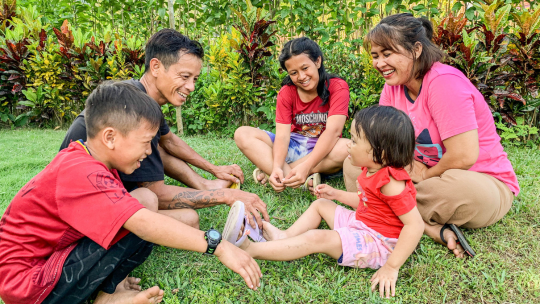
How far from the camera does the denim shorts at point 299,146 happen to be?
3.46 metres

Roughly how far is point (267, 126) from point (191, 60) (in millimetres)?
2518

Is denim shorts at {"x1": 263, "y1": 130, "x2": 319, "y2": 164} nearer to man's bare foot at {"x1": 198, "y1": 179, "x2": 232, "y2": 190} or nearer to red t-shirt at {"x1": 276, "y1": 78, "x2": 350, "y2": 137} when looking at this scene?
red t-shirt at {"x1": 276, "y1": 78, "x2": 350, "y2": 137}

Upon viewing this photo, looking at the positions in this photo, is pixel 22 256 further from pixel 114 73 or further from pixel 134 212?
→ pixel 114 73

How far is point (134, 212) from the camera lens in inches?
60.5

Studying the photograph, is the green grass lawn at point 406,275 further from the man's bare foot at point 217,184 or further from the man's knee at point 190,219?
the man's bare foot at point 217,184

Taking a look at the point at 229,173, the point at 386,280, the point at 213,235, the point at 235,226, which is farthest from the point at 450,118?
the point at 229,173

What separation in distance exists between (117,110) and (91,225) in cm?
57

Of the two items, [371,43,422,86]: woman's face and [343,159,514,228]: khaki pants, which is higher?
[371,43,422,86]: woman's face

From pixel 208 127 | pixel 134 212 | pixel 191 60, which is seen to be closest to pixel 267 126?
pixel 208 127

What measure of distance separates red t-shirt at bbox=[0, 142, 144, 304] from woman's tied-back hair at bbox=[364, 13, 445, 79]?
1849 millimetres

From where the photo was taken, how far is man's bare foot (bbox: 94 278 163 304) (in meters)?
1.83

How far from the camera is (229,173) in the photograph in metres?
3.28

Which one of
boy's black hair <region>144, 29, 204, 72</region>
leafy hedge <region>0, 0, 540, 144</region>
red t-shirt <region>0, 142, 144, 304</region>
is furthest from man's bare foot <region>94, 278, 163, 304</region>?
leafy hedge <region>0, 0, 540, 144</region>

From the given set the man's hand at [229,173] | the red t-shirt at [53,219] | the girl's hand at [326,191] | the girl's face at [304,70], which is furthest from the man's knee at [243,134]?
the red t-shirt at [53,219]
